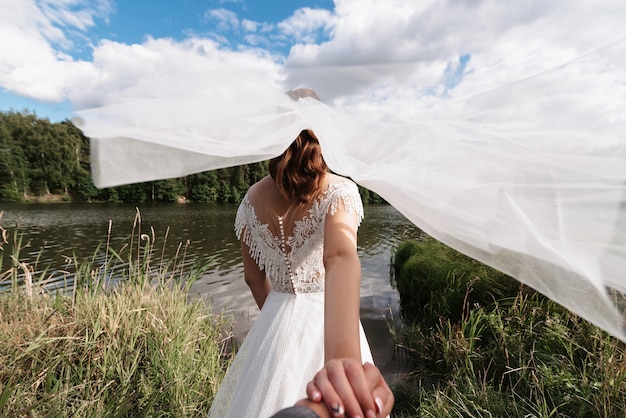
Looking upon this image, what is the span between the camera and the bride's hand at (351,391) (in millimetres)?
664

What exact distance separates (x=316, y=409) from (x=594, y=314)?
926mm

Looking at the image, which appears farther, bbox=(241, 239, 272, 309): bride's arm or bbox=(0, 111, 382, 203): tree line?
bbox=(0, 111, 382, 203): tree line

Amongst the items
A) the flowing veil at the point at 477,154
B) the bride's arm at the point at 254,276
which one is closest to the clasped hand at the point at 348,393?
the flowing veil at the point at 477,154

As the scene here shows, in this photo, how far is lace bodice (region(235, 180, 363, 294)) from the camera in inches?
60.2

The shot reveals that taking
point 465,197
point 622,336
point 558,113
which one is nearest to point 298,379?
point 465,197

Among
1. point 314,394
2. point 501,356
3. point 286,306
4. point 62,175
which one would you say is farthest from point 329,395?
point 62,175

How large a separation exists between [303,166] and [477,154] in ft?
2.32

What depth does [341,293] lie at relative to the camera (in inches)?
42.5

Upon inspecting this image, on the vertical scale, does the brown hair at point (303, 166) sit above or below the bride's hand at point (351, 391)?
above

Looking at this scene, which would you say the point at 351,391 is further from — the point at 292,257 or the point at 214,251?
the point at 214,251

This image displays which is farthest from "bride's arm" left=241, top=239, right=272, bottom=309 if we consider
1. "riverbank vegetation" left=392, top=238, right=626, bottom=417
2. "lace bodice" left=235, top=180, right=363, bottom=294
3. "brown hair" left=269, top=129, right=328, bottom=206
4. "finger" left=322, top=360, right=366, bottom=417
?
"riverbank vegetation" left=392, top=238, right=626, bottom=417

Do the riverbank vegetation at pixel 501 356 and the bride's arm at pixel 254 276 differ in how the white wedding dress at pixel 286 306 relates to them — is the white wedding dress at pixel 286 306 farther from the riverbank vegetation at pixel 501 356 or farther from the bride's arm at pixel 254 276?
the riverbank vegetation at pixel 501 356

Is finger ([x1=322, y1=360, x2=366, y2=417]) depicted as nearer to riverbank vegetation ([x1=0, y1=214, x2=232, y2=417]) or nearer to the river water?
riverbank vegetation ([x1=0, y1=214, x2=232, y2=417])

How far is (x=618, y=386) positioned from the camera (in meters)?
2.57
